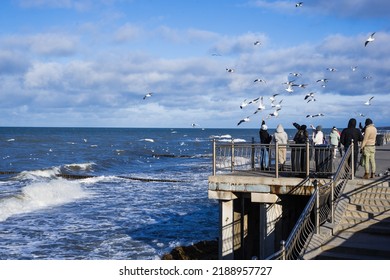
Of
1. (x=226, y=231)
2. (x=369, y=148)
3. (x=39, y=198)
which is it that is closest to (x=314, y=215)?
(x=226, y=231)

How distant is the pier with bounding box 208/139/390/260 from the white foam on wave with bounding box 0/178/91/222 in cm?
1355

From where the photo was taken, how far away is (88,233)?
20312 millimetres

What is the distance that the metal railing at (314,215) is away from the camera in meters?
9.26

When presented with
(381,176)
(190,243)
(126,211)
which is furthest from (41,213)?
(381,176)

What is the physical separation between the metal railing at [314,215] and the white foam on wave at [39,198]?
16725mm

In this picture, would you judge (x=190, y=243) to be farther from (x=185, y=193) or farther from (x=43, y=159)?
(x=43, y=159)

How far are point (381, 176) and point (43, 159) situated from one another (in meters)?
54.4

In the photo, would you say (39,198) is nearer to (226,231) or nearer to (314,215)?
(226,231)

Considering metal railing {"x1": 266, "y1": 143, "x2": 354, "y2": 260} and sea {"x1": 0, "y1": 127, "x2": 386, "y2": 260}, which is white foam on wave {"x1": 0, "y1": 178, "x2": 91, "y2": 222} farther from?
metal railing {"x1": 266, "y1": 143, "x2": 354, "y2": 260}

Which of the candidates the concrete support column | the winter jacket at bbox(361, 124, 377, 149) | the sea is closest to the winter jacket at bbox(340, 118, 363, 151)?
the winter jacket at bbox(361, 124, 377, 149)

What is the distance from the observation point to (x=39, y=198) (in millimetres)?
29406

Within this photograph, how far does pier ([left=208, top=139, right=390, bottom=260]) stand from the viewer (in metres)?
10.2

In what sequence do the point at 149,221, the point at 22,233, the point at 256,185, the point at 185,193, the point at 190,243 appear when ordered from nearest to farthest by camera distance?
the point at 256,185 < the point at 190,243 < the point at 22,233 < the point at 149,221 < the point at 185,193

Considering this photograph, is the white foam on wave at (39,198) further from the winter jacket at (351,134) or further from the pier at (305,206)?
the winter jacket at (351,134)
